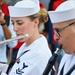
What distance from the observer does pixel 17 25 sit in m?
2.11

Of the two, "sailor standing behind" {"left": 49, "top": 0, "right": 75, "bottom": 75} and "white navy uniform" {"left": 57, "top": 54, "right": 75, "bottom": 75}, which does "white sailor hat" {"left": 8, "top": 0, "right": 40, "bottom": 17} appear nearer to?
"sailor standing behind" {"left": 49, "top": 0, "right": 75, "bottom": 75}

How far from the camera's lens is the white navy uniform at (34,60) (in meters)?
2.02

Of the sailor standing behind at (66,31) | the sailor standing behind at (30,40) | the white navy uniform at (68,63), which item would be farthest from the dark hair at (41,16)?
the white navy uniform at (68,63)

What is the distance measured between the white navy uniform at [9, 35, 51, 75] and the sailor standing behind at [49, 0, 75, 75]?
10.9 inches

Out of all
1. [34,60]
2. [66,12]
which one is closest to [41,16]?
[34,60]

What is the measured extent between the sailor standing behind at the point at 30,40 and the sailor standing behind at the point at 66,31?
30 centimetres

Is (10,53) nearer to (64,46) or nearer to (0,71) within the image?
(0,71)

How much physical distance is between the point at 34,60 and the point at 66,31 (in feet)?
1.64

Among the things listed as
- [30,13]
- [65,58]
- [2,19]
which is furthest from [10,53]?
[65,58]

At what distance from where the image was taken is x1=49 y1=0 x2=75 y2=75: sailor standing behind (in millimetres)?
1595

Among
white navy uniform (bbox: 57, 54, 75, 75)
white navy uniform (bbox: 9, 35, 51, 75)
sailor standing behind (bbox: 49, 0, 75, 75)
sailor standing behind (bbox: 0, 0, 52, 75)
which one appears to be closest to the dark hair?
sailor standing behind (bbox: 0, 0, 52, 75)

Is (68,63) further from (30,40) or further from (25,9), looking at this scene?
(25,9)

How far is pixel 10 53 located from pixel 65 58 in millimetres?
1310

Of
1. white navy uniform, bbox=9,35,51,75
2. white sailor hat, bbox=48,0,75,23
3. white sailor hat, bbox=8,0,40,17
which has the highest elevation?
white sailor hat, bbox=48,0,75,23
